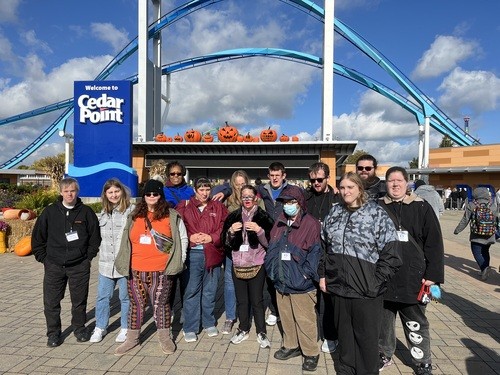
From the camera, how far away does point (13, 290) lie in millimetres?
5891

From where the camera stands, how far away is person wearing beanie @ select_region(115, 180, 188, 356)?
3662 mm

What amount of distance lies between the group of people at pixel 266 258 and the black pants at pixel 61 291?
11 mm

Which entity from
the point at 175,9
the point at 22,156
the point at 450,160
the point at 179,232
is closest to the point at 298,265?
the point at 179,232

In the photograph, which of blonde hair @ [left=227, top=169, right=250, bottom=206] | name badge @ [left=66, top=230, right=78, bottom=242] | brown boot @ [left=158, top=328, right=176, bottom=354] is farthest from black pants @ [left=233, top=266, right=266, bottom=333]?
name badge @ [left=66, top=230, right=78, bottom=242]

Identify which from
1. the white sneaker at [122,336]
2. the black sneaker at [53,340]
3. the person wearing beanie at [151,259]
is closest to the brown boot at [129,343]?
the person wearing beanie at [151,259]

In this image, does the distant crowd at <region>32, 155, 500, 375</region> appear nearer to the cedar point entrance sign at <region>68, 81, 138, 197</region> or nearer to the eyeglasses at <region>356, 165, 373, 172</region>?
the eyeglasses at <region>356, 165, 373, 172</region>

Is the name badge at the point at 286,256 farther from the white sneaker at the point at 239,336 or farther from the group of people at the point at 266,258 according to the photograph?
the white sneaker at the point at 239,336

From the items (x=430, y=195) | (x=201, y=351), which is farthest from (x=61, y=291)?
(x=430, y=195)

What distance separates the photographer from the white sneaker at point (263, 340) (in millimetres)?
3852

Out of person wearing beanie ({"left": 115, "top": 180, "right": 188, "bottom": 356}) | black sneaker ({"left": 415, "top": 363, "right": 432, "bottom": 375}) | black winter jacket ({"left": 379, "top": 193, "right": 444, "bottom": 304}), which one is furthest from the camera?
person wearing beanie ({"left": 115, "top": 180, "right": 188, "bottom": 356})

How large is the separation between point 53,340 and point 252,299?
2.23 metres

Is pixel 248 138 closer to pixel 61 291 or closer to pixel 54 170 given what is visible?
pixel 61 291

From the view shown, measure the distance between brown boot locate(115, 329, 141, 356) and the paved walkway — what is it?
70mm

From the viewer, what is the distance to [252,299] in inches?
155
